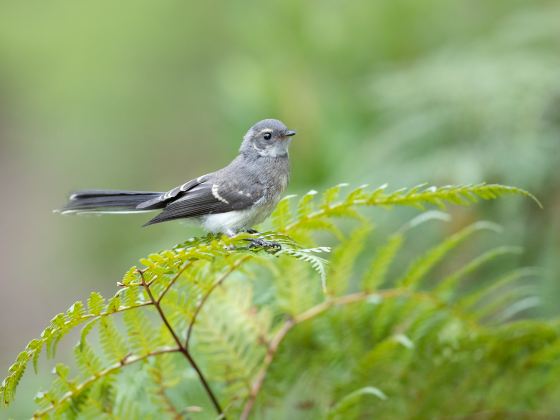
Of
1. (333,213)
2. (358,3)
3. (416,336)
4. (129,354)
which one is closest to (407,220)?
(416,336)

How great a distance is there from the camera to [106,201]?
2.79 m

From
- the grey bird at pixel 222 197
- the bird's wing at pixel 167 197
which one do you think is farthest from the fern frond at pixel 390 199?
the bird's wing at pixel 167 197

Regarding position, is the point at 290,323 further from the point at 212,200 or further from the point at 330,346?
the point at 212,200

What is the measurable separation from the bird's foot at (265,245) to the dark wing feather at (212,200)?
15.3 inches

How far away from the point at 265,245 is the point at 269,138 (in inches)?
28.4

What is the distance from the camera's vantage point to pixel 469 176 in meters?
3.77

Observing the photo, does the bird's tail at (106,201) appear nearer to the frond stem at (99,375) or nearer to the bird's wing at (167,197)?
the bird's wing at (167,197)

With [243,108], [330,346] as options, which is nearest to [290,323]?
[330,346]

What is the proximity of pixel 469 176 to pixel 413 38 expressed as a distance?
107 inches

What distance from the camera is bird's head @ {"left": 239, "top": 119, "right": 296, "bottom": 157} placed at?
2.90 meters

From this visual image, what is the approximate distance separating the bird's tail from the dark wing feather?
153mm

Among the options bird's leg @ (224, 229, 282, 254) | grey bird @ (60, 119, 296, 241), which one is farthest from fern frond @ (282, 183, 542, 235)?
grey bird @ (60, 119, 296, 241)

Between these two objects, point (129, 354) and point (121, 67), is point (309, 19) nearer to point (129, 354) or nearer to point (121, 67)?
point (121, 67)

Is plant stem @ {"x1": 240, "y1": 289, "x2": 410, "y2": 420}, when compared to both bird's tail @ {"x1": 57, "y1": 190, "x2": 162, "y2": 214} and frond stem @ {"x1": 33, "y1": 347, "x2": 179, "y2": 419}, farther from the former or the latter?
bird's tail @ {"x1": 57, "y1": 190, "x2": 162, "y2": 214}
